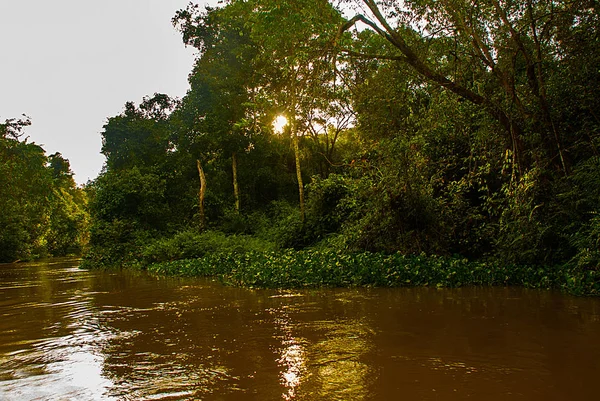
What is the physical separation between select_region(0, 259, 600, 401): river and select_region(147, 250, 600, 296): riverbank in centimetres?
62

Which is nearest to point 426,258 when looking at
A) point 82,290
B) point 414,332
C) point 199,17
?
point 414,332

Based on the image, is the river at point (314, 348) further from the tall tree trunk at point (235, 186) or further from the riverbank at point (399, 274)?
the tall tree trunk at point (235, 186)

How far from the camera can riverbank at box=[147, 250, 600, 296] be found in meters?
8.01

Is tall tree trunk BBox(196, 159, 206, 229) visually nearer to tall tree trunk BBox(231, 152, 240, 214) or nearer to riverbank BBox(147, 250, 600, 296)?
tall tree trunk BBox(231, 152, 240, 214)

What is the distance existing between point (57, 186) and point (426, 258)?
39.6 meters

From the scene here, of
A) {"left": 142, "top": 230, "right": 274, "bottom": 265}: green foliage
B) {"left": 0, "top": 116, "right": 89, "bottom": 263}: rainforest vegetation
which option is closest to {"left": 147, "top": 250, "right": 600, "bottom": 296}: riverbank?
{"left": 142, "top": 230, "right": 274, "bottom": 265}: green foliage

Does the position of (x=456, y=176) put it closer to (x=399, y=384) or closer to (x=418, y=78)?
(x=418, y=78)

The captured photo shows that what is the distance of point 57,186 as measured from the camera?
4044cm

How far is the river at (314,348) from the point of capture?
129 inches

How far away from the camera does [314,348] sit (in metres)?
4.43

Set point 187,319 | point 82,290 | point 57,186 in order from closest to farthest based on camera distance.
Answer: point 187,319 → point 82,290 → point 57,186

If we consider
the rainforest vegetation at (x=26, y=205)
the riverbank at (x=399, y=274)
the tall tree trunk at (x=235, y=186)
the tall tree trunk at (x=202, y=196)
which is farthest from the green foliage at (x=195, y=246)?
the rainforest vegetation at (x=26, y=205)

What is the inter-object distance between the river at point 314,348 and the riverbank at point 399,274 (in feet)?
2.03

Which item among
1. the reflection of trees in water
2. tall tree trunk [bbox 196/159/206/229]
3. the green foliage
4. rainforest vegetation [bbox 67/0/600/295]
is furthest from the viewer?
tall tree trunk [bbox 196/159/206/229]
